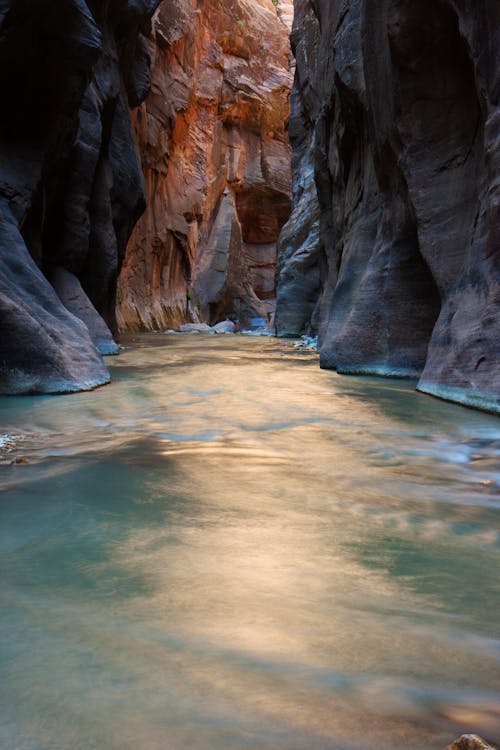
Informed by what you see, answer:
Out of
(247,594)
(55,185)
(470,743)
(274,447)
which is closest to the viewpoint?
(470,743)

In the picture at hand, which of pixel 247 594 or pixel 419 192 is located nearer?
pixel 247 594

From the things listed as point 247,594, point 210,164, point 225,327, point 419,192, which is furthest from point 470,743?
point 210,164

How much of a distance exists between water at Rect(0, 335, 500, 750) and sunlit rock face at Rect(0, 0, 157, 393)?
2.63 metres

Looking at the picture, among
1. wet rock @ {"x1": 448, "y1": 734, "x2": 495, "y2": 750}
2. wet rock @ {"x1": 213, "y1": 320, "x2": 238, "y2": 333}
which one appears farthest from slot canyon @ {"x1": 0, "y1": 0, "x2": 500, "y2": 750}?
wet rock @ {"x1": 213, "y1": 320, "x2": 238, "y2": 333}

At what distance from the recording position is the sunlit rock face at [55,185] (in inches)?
237

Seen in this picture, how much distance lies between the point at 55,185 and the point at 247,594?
31.7ft

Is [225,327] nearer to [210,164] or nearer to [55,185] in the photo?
[210,164]

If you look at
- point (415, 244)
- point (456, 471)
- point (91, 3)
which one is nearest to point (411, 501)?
point (456, 471)

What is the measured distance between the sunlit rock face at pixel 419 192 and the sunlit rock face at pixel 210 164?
12169mm

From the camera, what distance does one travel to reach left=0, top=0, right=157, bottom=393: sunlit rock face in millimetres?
6012

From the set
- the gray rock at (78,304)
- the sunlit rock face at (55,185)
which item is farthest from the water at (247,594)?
the gray rock at (78,304)

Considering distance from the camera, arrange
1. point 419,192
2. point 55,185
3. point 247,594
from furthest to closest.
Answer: point 55,185
point 419,192
point 247,594

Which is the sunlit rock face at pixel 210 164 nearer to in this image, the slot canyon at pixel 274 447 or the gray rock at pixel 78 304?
the slot canyon at pixel 274 447

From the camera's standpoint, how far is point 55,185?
391 inches
